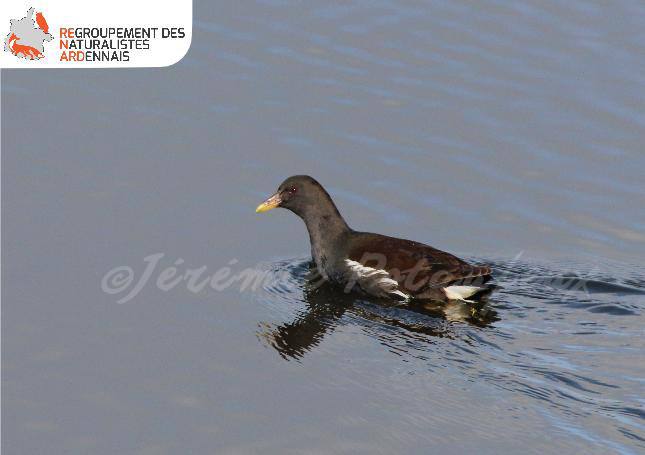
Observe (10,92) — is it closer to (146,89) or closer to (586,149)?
(146,89)

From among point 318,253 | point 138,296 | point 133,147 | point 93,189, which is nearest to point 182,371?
point 138,296

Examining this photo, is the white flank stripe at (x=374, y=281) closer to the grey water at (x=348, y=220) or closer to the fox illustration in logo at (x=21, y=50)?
the grey water at (x=348, y=220)

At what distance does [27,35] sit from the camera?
13539 millimetres

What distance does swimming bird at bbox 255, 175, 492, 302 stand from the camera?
11203 millimetres

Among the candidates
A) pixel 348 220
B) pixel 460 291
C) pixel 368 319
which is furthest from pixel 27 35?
pixel 460 291

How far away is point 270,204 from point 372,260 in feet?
4.44

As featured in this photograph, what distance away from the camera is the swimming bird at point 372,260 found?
36.8 feet

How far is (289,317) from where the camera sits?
429 inches

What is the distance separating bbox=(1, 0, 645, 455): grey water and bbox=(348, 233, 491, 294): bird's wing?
340mm

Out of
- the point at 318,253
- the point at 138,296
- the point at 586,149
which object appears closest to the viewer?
the point at 138,296

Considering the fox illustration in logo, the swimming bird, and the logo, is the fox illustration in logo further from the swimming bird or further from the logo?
the swimming bird

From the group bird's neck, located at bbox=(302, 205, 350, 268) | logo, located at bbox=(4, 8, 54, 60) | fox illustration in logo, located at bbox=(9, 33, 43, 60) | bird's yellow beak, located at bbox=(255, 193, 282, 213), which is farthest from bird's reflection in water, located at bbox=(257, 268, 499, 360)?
fox illustration in logo, located at bbox=(9, 33, 43, 60)

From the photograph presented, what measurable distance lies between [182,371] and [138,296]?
172 centimetres

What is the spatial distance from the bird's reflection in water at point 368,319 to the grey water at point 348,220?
36 millimetres
